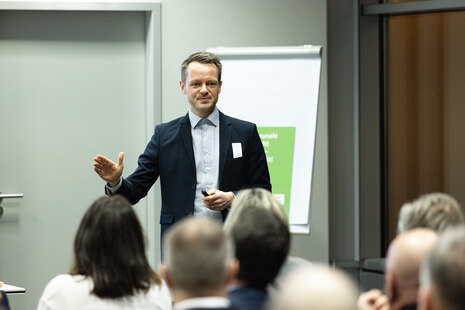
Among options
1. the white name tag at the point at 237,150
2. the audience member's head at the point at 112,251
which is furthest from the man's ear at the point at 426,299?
the white name tag at the point at 237,150

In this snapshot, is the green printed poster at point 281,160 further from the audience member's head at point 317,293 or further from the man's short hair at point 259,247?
the audience member's head at point 317,293

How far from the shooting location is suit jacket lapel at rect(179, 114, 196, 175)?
13.2ft

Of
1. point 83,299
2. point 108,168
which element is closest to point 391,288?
point 83,299

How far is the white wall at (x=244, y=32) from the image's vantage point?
5488 millimetres

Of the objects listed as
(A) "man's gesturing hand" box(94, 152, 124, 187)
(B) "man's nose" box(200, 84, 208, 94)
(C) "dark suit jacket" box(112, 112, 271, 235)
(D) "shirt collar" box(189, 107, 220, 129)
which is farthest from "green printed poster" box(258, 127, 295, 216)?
(A) "man's gesturing hand" box(94, 152, 124, 187)

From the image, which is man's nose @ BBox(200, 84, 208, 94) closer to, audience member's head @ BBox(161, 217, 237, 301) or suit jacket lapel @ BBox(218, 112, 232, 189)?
suit jacket lapel @ BBox(218, 112, 232, 189)

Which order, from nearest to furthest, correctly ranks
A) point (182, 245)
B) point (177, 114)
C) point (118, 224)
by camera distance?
point (182, 245) → point (118, 224) → point (177, 114)

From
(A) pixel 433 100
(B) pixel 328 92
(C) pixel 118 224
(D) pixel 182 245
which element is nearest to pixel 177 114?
(B) pixel 328 92

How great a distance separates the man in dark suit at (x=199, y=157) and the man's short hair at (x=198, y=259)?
6.99 feet

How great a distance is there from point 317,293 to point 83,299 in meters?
1.35

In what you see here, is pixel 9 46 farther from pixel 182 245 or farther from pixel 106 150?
pixel 182 245

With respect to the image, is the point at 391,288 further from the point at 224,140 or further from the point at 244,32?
the point at 244,32

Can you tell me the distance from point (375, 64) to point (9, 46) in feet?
8.41

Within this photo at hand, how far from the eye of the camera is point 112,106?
18.5 ft
